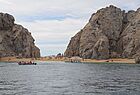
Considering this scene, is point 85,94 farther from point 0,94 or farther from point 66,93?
point 0,94

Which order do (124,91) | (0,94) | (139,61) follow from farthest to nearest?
(139,61)
(124,91)
(0,94)

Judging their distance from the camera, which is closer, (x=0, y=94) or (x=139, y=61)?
(x=0, y=94)

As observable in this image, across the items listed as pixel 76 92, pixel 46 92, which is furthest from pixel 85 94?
pixel 46 92

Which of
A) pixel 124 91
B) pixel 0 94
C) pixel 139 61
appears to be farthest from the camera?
pixel 139 61

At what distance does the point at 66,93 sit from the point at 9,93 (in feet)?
31.2

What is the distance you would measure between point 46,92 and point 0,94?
780 cm

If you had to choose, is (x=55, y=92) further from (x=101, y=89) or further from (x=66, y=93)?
(x=101, y=89)

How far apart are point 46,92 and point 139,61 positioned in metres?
146

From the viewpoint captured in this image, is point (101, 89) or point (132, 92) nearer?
point (132, 92)

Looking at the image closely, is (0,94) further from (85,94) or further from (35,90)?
(85,94)

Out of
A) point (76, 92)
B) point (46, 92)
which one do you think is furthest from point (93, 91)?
point (46, 92)

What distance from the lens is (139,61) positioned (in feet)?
650

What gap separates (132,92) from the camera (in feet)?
194

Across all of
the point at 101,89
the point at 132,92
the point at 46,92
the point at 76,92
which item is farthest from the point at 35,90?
the point at 132,92
